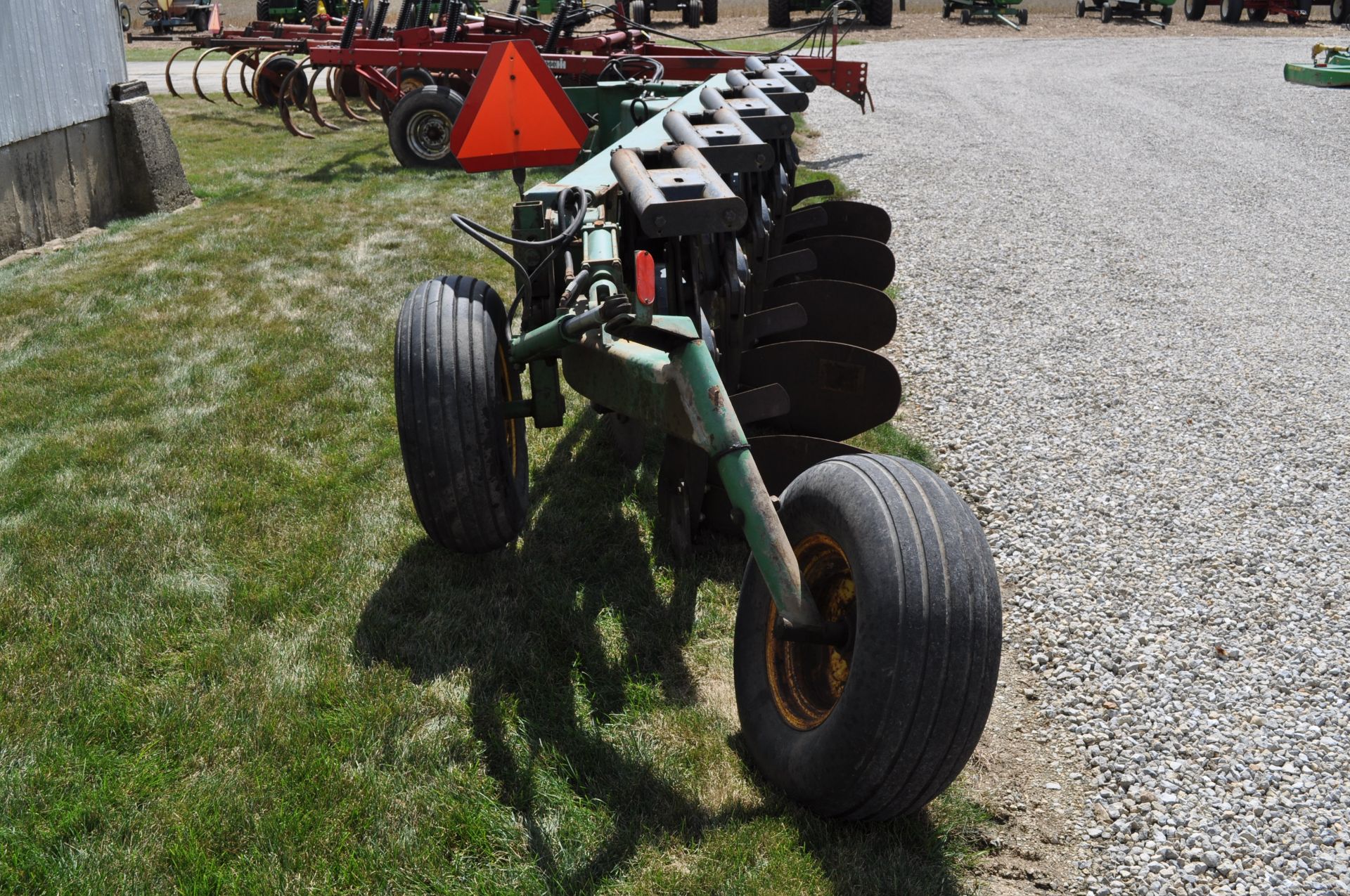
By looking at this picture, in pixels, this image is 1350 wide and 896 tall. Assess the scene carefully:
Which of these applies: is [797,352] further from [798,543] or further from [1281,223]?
[1281,223]

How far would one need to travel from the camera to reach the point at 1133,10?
2539 centimetres

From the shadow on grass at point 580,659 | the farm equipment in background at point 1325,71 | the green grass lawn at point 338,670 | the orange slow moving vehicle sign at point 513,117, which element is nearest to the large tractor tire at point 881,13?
the farm equipment in background at point 1325,71

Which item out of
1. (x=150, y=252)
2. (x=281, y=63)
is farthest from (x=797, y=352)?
(x=281, y=63)

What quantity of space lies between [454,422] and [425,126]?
8606 mm

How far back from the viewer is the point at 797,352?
14.4ft

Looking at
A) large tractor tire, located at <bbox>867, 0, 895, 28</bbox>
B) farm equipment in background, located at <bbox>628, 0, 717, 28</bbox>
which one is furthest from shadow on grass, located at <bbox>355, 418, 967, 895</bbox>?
large tractor tire, located at <bbox>867, 0, 895, 28</bbox>

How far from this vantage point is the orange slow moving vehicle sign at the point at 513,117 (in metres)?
4.41

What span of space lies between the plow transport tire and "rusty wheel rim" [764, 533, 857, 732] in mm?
1047

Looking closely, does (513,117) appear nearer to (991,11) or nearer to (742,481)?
(742,481)

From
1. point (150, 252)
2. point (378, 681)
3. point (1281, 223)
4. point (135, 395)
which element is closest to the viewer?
point (378, 681)

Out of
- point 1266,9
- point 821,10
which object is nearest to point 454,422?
point 821,10

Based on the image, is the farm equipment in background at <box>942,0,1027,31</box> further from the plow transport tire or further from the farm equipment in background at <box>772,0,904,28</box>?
the plow transport tire

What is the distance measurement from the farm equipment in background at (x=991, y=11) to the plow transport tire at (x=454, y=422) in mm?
24089

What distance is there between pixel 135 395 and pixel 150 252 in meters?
2.92
